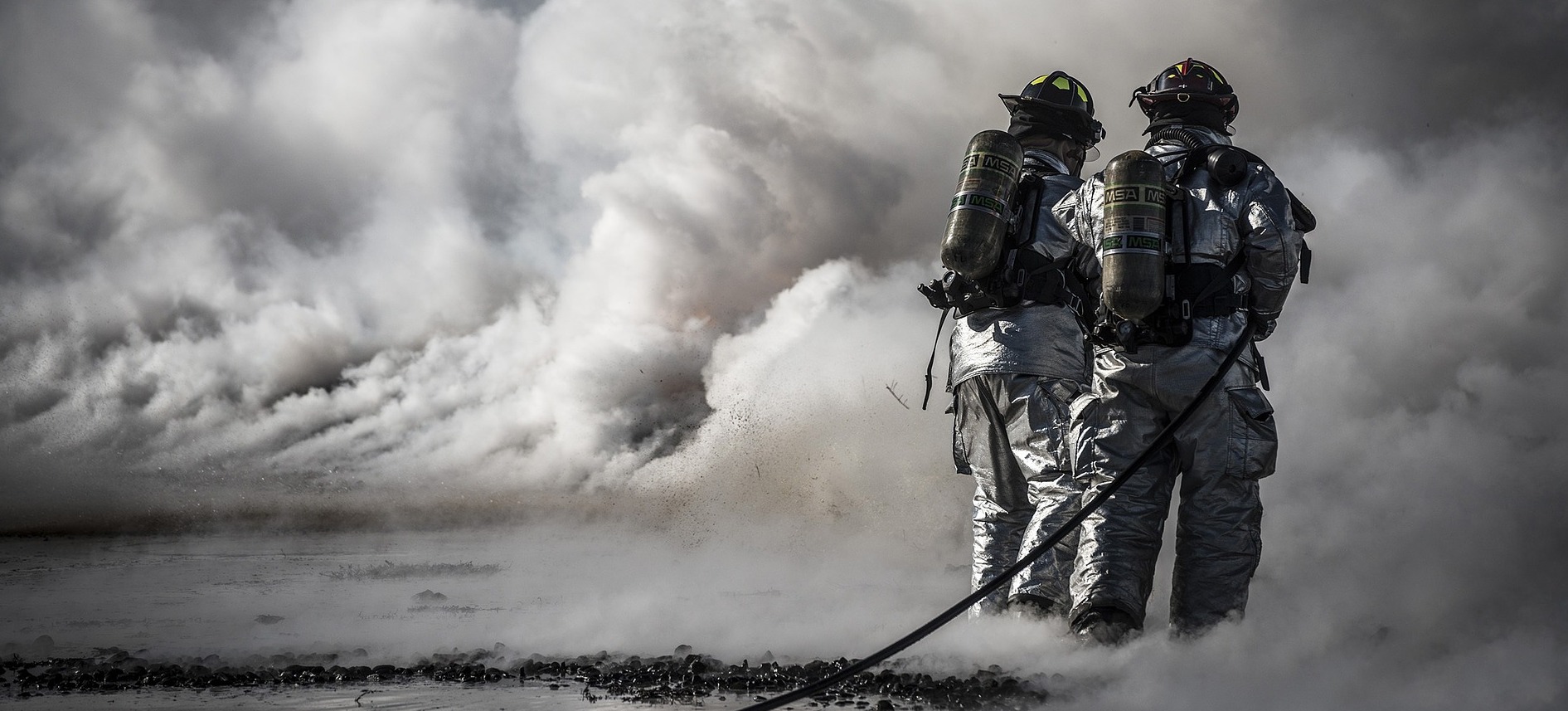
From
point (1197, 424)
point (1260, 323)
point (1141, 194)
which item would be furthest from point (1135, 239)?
point (1197, 424)

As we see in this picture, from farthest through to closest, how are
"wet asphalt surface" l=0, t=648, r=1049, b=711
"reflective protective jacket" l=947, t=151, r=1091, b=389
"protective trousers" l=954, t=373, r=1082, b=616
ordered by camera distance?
"reflective protective jacket" l=947, t=151, r=1091, b=389 < "protective trousers" l=954, t=373, r=1082, b=616 < "wet asphalt surface" l=0, t=648, r=1049, b=711

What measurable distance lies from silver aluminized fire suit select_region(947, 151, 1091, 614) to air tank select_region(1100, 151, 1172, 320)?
801 millimetres

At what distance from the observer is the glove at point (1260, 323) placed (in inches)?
211

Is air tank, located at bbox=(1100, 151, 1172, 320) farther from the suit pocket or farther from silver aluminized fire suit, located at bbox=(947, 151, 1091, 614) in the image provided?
silver aluminized fire suit, located at bbox=(947, 151, 1091, 614)

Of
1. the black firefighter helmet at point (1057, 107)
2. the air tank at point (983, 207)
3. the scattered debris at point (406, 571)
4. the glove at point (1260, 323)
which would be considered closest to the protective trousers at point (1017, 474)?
the air tank at point (983, 207)

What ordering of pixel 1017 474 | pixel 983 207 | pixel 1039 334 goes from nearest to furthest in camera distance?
pixel 983 207, pixel 1039 334, pixel 1017 474

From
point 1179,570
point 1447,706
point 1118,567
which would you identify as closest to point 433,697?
point 1118,567

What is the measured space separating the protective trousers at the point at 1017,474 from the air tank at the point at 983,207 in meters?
0.72

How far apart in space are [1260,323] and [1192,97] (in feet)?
4.27

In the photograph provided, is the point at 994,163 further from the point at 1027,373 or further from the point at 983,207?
the point at 1027,373

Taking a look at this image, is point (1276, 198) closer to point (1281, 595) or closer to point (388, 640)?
point (1281, 595)

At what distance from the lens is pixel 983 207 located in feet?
19.8

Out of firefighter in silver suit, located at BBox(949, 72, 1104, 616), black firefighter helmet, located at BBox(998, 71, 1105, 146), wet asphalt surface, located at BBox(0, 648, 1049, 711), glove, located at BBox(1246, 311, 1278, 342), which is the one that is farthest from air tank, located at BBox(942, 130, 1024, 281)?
wet asphalt surface, located at BBox(0, 648, 1049, 711)

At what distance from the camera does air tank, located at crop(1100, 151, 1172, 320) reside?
5121mm
